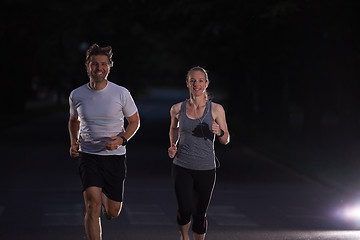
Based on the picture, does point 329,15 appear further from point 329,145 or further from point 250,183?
point 329,145

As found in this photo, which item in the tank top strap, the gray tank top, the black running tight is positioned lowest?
the black running tight

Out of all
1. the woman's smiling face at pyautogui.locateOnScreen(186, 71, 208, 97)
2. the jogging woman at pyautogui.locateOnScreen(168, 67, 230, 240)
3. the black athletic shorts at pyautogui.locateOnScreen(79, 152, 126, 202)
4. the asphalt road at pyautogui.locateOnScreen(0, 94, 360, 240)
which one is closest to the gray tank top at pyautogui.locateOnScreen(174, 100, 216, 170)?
the jogging woman at pyautogui.locateOnScreen(168, 67, 230, 240)

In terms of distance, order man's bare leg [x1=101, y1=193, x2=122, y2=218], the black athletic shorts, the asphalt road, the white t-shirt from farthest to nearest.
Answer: the asphalt road → man's bare leg [x1=101, y1=193, x2=122, y2=218] → the black athletic shorts → the white t-shirt

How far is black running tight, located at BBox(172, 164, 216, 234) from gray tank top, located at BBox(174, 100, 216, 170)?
0.07 meters

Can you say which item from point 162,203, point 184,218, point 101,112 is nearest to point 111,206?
point 184,218

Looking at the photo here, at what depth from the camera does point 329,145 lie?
26281mm

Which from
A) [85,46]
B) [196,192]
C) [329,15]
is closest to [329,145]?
[329,15]

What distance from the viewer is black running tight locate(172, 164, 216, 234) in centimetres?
773

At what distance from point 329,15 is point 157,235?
32.5ft

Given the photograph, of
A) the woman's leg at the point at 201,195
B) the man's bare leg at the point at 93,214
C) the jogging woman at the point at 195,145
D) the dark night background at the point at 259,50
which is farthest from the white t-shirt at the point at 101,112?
the dark night background at the point at 259,50

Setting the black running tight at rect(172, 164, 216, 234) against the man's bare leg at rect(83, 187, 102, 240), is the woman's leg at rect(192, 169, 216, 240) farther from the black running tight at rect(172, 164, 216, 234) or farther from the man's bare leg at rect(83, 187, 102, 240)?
the man's bare leg at rect(83, 187, 102, 240)

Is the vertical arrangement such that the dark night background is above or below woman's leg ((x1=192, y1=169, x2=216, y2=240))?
below

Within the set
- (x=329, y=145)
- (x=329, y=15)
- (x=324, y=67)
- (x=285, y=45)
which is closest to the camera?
(x=329, y=15)

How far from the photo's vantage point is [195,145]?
766 cm
